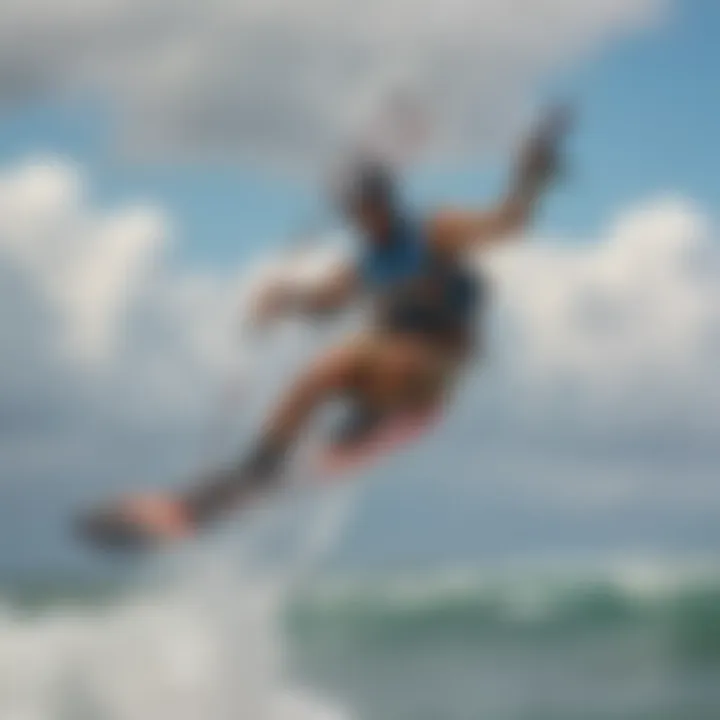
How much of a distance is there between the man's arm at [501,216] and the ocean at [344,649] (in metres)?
0.35

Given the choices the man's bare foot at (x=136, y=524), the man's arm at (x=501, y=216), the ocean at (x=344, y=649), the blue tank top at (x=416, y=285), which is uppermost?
the man's arm at (x=501, y=216)

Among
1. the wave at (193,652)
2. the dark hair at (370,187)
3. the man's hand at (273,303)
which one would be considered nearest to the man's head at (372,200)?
the dark hair at (370,187)

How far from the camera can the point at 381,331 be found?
69.3 inches

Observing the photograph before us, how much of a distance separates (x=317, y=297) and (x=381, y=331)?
0.25 ft

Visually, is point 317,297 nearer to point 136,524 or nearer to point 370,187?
point 370,187

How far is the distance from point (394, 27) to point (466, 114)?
5.0 inches

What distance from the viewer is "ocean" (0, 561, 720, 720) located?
1770 millimetres

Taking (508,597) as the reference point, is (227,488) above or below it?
above

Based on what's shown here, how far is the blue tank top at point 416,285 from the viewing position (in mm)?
1746

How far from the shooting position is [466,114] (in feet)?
5.80

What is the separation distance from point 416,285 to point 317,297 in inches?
4.1

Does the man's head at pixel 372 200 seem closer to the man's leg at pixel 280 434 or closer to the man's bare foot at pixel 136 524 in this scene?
the man's leg at pixel 280 434

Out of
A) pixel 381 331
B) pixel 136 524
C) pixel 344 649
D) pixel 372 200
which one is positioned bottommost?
pixel 344 649

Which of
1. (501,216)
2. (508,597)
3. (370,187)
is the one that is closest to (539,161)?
(501,216)
